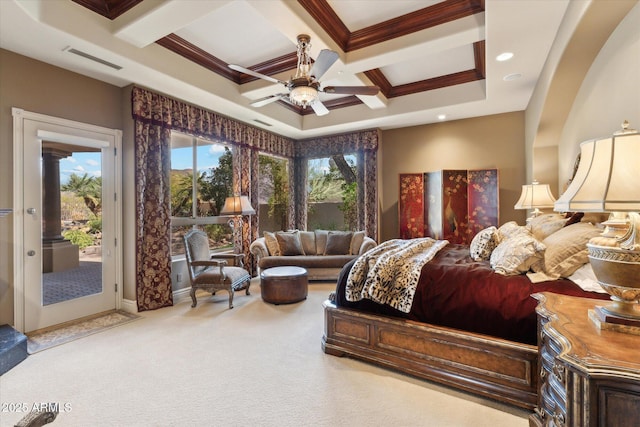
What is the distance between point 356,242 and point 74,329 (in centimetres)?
416

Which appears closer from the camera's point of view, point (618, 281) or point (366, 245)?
point (618, 281)

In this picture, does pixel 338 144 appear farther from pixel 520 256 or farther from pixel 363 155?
pixel 520 256

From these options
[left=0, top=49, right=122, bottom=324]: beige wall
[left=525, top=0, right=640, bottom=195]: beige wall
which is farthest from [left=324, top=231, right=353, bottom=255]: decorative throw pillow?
[left=0, top=49, right=122, bottom=324]: beige wall

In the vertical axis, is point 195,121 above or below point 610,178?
above

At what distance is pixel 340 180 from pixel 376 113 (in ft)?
5.93

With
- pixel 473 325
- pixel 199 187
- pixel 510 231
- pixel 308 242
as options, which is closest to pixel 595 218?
pixel 510 231

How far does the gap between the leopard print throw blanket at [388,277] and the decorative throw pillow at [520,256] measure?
22.4 inches

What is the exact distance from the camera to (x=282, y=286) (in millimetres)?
4082

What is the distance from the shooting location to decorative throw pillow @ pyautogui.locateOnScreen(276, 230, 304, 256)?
5.49 m

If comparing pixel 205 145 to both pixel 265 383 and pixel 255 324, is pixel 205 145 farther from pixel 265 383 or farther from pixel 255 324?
pixel 265 383

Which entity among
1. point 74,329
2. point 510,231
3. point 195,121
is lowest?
point 74,329

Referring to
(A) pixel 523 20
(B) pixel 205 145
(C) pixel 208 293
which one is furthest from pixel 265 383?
(B) pixel 205 145

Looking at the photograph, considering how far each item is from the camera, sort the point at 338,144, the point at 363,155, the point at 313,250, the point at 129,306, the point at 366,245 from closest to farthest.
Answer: the point at 129,306 < the point at 366,245 < the point at 313,250 < the point at 363,155 < the point at 338,144

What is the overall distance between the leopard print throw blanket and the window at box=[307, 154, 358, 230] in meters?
3.74
